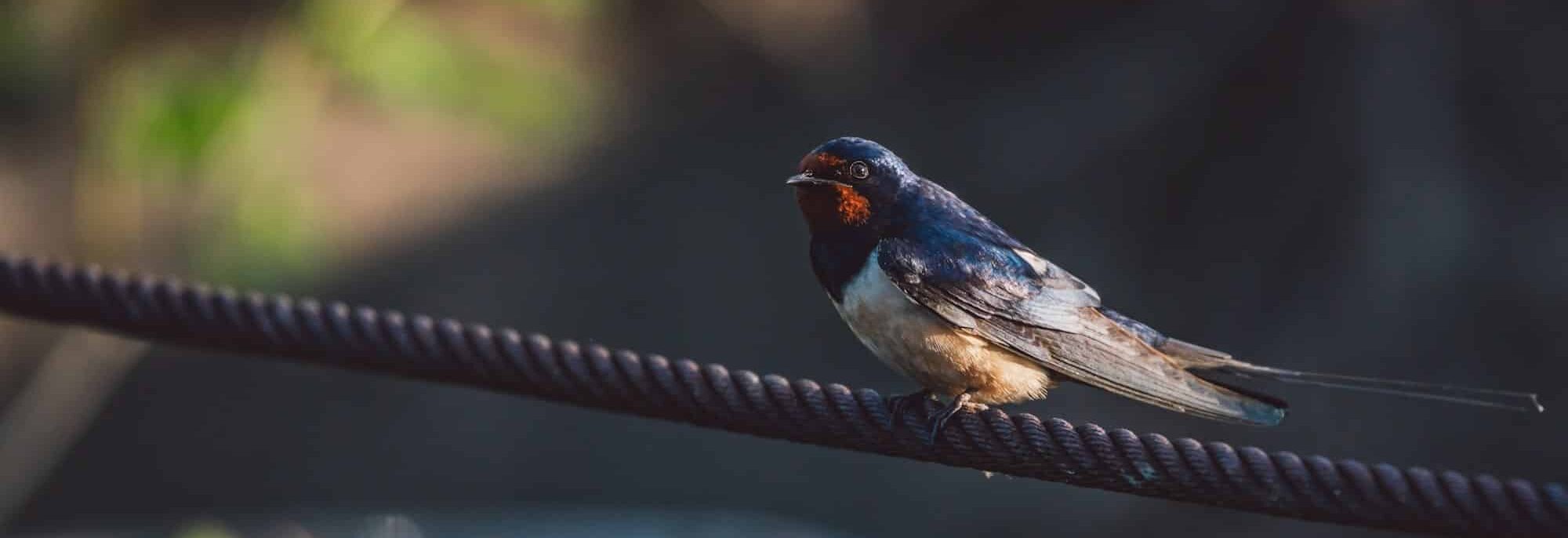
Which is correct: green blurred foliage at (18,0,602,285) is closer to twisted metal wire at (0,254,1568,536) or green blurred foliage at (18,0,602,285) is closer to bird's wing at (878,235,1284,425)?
twisted metal wire at (0,254,1568,536)

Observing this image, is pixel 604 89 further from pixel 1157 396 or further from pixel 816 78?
pixel 1157 396

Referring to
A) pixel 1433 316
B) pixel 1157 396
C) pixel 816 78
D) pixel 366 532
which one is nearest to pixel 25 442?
pixel 366 532

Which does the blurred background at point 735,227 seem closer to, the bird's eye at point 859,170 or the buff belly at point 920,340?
the bird's eye at point 859,170

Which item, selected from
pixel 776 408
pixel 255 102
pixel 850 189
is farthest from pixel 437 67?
pixel 776 408

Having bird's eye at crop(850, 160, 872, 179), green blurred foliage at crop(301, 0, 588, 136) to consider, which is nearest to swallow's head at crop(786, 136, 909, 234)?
bird's eye at crop(850, 160, 872, 179)

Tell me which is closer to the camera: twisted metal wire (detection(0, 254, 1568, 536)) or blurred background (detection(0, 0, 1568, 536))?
twisted metal wire (detection(0, 254, 1568, 536))
